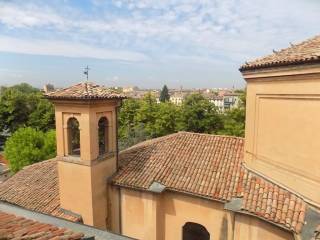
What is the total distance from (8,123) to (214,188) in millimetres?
36654

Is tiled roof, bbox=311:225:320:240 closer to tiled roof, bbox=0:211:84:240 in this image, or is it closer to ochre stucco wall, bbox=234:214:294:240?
ochre stucco wall, bbox=234:214:294:240

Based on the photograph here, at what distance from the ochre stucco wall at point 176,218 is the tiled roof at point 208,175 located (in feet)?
1.53

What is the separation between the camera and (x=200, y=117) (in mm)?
34969

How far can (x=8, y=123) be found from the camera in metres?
39.5

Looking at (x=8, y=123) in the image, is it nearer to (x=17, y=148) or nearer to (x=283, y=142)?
(x=17, y=148)

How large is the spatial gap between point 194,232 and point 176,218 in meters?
Answer: 1.95

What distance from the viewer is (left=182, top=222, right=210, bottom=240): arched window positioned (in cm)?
1234

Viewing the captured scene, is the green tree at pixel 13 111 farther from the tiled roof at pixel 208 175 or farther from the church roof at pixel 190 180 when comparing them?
the tiled roof at pixel 208 175

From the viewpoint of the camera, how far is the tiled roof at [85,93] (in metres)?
11.5

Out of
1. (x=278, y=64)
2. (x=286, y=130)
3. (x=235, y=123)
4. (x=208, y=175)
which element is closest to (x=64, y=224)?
(x=208, y=175)

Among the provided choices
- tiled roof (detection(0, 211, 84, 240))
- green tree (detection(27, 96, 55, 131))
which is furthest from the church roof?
green tree (detection(27, 96, 55, 131))

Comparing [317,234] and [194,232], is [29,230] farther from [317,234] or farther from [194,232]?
[194,232]

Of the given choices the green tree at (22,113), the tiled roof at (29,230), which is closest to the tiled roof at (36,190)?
the tiled roof at (29,230)

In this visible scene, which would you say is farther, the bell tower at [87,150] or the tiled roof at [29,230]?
the bell tower at [87,150]
